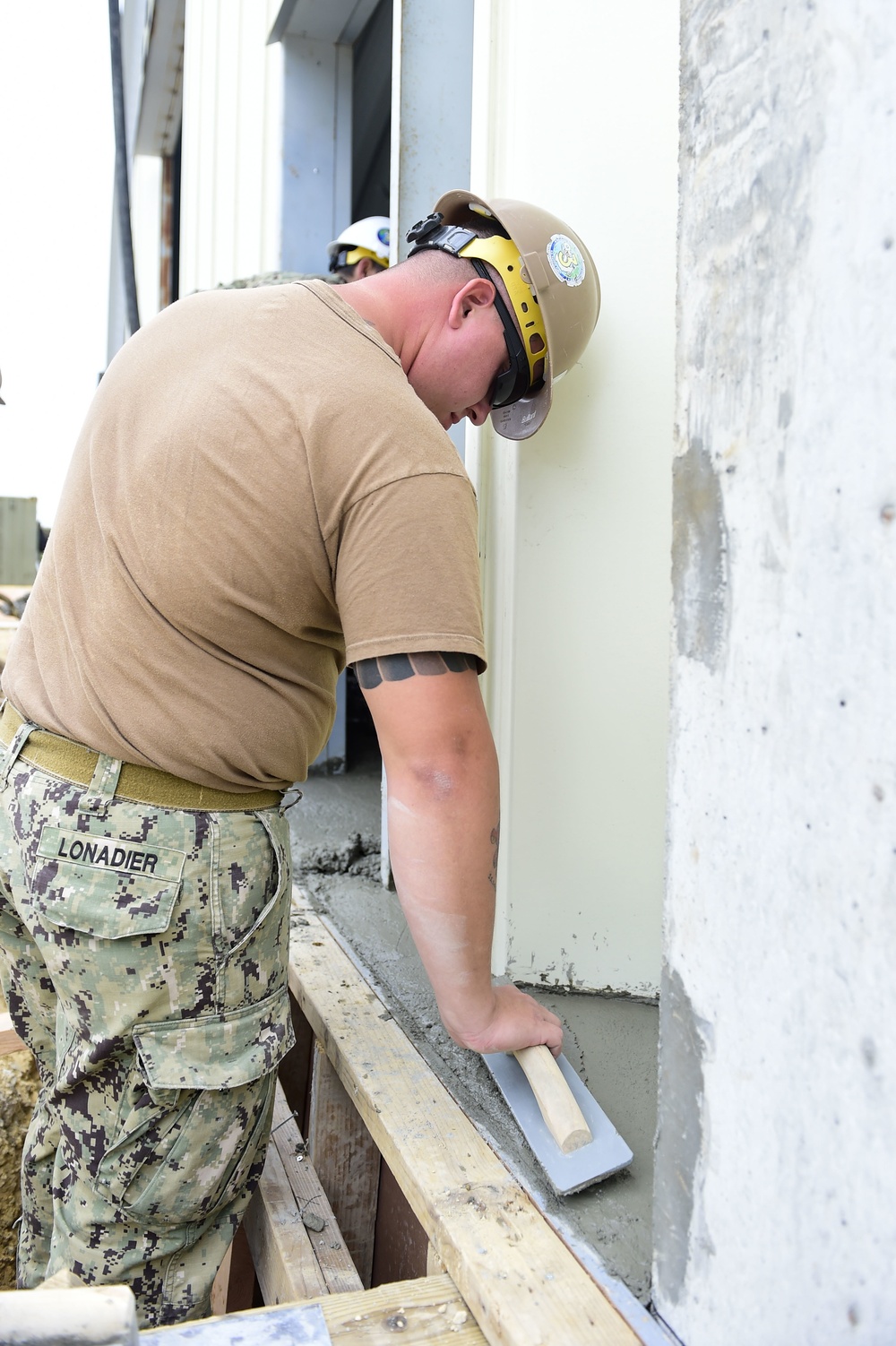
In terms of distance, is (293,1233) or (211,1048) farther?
(293,1233)

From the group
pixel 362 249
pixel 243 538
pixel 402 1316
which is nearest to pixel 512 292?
pixel 243 538

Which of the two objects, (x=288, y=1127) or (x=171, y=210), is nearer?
(x=288, y=1127)

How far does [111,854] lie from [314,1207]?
83 cm

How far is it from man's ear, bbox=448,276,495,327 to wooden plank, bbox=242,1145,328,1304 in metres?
1.60

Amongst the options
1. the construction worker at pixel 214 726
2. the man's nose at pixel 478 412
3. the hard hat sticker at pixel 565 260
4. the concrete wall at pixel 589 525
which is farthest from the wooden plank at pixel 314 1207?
the hard hat sticker at pixel 565 260

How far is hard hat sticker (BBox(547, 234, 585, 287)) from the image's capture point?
66.2 inches

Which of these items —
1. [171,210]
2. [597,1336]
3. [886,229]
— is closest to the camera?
[886,229]

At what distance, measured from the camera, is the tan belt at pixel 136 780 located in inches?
54.5

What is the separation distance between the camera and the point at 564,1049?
72.9 inches

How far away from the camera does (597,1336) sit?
1068 millimetres

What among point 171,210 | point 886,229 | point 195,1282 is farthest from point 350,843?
point 171,210

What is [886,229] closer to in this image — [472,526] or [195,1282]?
[472,526]

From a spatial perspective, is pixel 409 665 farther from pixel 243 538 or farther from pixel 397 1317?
pixel 397 1317

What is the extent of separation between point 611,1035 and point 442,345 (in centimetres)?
139
